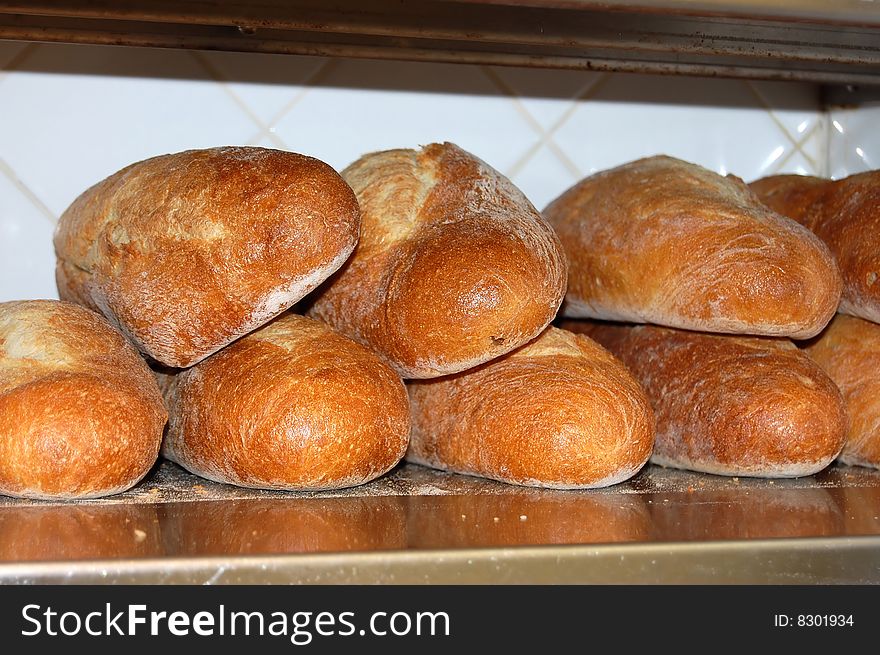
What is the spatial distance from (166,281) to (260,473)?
0.67 feet

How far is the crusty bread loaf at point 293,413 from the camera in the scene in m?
0.89

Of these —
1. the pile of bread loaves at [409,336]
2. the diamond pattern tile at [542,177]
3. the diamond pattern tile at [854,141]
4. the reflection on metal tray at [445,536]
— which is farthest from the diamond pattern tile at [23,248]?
the diamond pattern tile at [854,141]

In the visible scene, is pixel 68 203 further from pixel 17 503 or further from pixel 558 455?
pixel 558 455

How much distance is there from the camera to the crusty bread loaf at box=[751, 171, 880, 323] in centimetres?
112

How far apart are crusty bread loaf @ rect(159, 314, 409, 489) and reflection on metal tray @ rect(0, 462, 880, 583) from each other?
0.03m

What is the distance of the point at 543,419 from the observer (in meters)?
0.96

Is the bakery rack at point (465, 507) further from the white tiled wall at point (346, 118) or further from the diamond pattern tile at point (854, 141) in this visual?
the diamond pattern tile at point (854, 141)

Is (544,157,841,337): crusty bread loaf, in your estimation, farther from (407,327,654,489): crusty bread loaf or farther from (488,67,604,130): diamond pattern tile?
(488,67,604,130): diamond pattern tile

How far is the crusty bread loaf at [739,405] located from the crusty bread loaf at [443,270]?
21 cm

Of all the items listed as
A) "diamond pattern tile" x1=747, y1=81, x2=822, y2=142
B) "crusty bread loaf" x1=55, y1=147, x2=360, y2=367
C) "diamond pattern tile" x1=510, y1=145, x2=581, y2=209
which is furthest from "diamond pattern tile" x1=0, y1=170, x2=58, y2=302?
"diamond pattern tile" x1=747, y1=81, x2=822, y2=142

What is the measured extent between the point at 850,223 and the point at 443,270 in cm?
55

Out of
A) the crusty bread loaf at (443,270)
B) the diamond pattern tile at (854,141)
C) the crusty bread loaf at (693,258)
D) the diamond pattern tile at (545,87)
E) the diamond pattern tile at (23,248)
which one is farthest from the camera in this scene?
the diamond pattern tile at (854,141)

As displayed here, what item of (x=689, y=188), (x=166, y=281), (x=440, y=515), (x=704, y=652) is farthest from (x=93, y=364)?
(x=689, y=188)

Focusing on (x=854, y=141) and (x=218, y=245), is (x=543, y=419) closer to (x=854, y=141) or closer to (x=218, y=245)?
(x=218, y=245)
